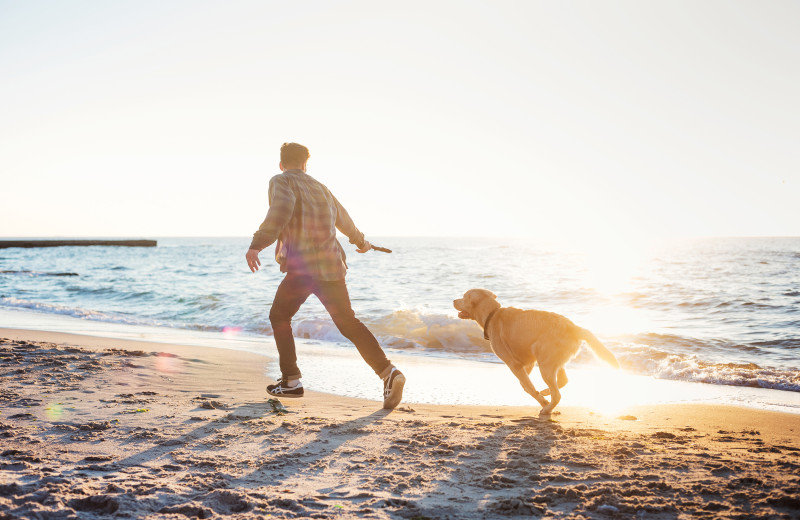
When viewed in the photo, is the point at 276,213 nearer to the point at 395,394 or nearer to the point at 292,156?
the point at 292,156

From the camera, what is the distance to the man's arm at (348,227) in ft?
16.3

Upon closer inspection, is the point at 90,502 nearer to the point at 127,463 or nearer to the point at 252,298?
the point at 127,463

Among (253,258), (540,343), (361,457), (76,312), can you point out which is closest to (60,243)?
(76,312)

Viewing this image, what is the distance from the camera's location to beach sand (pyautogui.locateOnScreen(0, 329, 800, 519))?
8.21 ft

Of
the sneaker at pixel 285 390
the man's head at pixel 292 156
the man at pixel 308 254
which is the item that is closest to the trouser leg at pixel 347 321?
the man at pixel 308 254

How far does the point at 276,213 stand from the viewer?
175 inches

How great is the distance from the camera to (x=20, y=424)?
3658 mm

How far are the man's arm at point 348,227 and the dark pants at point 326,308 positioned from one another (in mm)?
457

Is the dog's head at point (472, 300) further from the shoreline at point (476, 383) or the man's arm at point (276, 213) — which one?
the man's arm at point (276, 213)

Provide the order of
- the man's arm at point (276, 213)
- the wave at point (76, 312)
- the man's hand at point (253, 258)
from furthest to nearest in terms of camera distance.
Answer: the wave at point (76, 312), the man's arm at point (276, 213), the man's hand at point (253, 258)

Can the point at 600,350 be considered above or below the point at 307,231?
below

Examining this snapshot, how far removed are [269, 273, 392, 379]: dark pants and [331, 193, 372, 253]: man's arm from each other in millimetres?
457

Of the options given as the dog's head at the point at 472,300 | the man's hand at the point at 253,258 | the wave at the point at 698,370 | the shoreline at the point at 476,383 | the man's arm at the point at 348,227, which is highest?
the man's arm at the point at 348,227

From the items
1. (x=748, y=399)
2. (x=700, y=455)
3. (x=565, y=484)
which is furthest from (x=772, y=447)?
(x=748, y=399)
